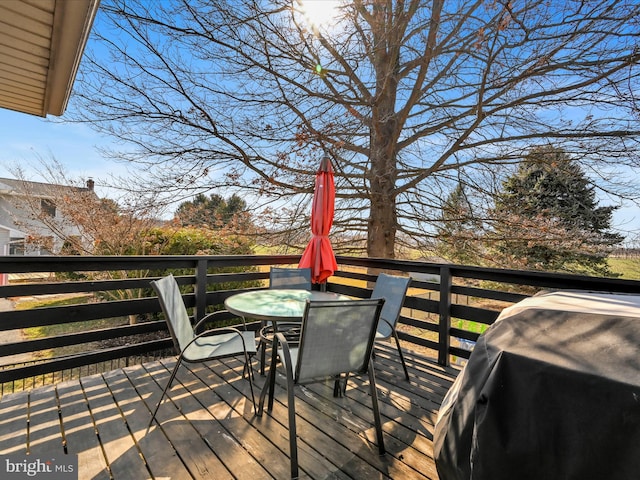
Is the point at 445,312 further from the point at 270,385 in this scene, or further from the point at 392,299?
the point at 270,385

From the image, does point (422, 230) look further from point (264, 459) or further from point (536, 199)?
point (264, 459)

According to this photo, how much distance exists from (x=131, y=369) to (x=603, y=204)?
7.93m

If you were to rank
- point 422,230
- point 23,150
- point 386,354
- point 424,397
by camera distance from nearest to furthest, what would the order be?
point 424,397
point 386,354
point 422,230
point 23,150

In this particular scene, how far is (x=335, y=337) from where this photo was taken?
197cm

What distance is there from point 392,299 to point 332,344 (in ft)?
4.73

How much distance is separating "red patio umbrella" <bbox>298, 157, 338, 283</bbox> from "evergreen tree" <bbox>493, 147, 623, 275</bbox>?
3.62m

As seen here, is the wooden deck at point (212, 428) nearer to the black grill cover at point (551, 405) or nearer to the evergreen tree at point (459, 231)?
the black grill cover at point (551, 405)

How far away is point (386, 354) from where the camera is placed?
380 centimetres

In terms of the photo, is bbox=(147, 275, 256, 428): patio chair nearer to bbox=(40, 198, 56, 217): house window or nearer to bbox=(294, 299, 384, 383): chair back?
bbox=(294, 299, 384, 383): chair back

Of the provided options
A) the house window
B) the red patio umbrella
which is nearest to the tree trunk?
the red patio umbrella

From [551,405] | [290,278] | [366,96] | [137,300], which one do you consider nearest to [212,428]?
[137,300]

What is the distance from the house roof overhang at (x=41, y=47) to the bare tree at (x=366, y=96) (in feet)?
10.9

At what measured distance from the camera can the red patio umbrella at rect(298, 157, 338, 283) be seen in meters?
3.84

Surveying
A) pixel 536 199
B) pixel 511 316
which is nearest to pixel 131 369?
pixel 511 316
